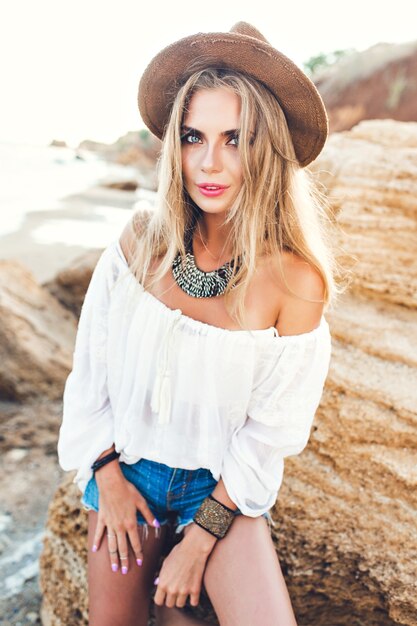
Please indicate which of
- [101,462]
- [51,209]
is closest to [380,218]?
[101,462]

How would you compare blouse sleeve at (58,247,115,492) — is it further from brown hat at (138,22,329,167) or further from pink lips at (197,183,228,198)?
brown hat at (138,22,329,167)

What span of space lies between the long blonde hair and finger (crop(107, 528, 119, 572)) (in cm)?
85

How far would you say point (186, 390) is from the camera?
1.86 m

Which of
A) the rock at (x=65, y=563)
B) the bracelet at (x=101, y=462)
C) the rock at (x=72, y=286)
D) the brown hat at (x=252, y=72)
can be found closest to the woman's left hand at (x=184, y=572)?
the bracelet at (x=101, y=462)

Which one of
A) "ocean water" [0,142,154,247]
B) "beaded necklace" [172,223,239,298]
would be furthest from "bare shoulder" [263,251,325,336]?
"ocean water" [0,142,154,247]

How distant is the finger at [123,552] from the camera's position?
1.85 metres

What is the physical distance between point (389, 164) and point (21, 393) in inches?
113

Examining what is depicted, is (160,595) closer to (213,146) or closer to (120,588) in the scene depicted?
(120,588)

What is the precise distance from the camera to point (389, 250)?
2.90 metres

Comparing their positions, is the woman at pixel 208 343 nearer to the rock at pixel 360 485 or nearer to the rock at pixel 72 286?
the rock at pixel 360 485

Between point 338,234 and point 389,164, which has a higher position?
point 389,164

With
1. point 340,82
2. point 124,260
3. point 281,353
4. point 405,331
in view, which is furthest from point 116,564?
point 340,82

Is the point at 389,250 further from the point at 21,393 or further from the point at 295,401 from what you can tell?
the point at 21,393

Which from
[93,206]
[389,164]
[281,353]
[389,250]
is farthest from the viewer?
[93,206]
